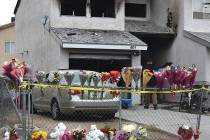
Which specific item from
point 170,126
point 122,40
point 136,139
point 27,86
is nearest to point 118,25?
point 122,40

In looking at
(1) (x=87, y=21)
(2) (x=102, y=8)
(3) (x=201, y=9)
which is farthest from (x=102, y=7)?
(3) (x=201, y=9)

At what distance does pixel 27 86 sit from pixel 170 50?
58.2 ft

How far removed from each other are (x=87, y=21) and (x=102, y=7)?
4.13 feet

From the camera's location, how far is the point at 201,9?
2522cm

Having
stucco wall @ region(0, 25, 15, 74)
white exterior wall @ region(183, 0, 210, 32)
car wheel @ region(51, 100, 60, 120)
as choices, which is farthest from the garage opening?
stucco wall @ region(0, 25, 15, 74)

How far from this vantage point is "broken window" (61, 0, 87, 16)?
24097 millimetres

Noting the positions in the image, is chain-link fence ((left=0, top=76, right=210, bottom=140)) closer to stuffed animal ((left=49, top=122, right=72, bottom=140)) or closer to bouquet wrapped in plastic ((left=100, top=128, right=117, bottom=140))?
stuffed animal ((left=49, top=122, right=72, bottom=140))

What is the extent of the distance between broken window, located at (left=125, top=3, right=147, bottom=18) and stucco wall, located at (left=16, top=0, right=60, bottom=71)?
4.79 m

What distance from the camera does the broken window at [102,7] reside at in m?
24.7

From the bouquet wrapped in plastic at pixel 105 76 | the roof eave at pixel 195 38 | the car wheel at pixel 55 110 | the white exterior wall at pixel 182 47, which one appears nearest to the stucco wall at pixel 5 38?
the white exterior wall at pixel 182 47

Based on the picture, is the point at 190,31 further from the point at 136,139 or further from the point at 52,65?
the point at 136,139

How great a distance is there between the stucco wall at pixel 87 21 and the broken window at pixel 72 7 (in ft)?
1.51

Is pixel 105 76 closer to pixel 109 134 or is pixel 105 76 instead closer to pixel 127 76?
pixel 127 76

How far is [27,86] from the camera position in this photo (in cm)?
916
